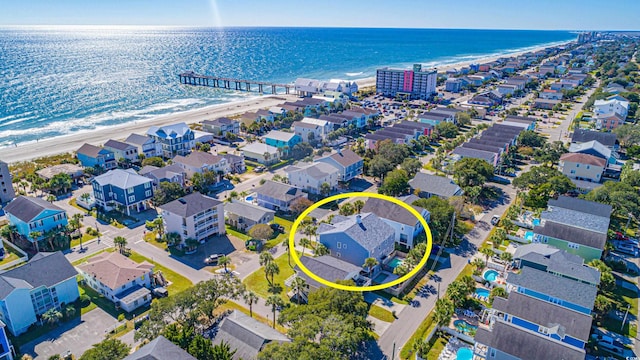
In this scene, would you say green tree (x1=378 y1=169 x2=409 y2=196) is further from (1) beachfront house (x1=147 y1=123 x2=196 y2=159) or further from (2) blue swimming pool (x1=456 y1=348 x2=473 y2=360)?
(1) beachfront house (x1=147 y1=123 x2=196 y2=159)

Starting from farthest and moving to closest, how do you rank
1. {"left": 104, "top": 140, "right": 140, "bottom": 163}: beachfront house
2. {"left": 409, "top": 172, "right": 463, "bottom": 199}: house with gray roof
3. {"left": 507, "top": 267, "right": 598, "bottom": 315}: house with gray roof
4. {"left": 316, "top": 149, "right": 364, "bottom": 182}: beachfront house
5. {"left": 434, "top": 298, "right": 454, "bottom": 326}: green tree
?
{"left": 104, "top": 140, "right": 140, "bottom": 163}: beachfront house < {"left": 316, "top": 149, "right": 364, "bottom": 182}: beachfront house < {"left": 409, "top": 172, "right": 463, "bottom": 199}: house with gray roof < {"left": 507, "top": 267, "right": 598, "bottom": 315}: house with gray roof < {"left": 434, "top": 298, "right": 454, "bottom": 326}: green tree

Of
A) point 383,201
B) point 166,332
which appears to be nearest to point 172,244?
point 166,332

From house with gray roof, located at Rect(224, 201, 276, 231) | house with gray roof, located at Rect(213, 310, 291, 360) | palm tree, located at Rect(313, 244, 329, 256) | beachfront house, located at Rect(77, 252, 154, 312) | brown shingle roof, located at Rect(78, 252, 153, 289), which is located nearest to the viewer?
house with gray roof, located at Rect(213, 310, 291, 360)

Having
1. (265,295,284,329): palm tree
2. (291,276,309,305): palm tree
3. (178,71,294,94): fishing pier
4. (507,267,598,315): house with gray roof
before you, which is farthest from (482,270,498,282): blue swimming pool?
(178,71,294,94): fishing pier

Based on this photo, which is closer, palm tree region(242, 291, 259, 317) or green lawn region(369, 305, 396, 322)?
palm tree region(242, 291, 259, 317)

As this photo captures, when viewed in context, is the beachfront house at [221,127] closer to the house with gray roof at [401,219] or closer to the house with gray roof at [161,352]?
the house with gray roof at [401,219]

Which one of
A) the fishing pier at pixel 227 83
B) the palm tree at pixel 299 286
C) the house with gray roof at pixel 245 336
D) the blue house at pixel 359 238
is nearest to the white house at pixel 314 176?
the blue house at pixel 359 238

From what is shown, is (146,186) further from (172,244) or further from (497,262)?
(497,262)
